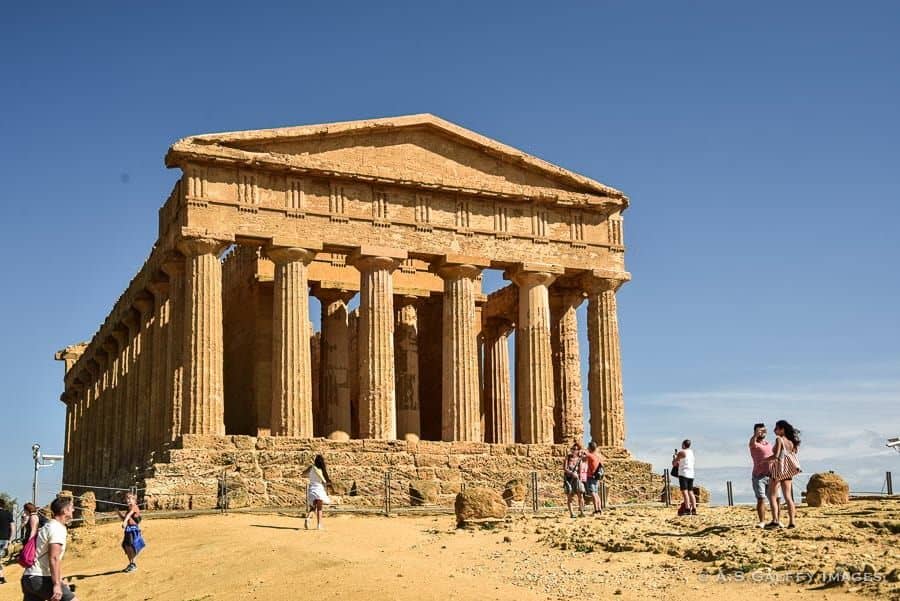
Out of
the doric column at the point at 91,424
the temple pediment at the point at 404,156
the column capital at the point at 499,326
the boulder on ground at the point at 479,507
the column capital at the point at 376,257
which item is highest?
the temple pediment at the point at 404,156

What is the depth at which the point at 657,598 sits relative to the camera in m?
18.1

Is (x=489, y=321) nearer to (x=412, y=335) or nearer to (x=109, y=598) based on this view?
(x=412, y=335)

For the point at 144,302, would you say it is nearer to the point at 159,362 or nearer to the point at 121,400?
the point at 159,362

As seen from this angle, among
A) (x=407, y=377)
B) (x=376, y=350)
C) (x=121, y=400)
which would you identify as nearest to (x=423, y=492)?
(x=376, y=350)

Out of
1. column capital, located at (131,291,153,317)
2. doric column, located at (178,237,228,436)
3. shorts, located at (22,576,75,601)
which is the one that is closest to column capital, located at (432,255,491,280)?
doric column, located at (178,237,228,436)

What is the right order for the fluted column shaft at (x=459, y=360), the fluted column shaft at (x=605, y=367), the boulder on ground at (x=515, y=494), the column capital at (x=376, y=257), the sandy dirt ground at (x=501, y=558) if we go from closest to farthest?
the sandy dirt ground at (x=501, y=558) < the boulder on ground at (x=515, y=494) < the column capital at (x=376, y=257) < the fluted column shaft at (x=459, y=360) < the fluted column shaft at (x=605, y=367)

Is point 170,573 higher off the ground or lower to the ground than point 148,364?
lower

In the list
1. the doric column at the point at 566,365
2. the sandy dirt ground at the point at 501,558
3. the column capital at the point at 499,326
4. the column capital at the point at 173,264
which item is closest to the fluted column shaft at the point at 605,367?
the doric column at the point at 566,365

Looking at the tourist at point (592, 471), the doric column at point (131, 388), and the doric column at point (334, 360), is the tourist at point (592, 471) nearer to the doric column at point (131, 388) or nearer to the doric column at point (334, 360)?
the doric column at point (334, 360)

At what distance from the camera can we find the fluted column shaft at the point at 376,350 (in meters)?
37.7

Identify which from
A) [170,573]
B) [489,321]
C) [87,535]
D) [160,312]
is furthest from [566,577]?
[489,321]

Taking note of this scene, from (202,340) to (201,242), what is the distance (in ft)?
9.29

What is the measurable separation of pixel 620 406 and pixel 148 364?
51.6ft

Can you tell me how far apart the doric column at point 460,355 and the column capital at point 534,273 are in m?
1.40
